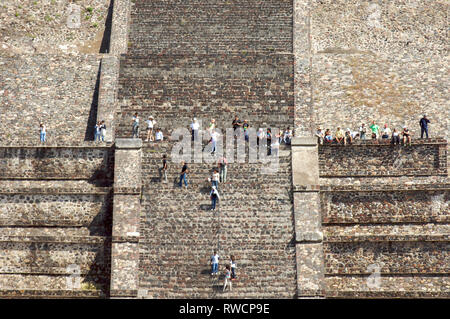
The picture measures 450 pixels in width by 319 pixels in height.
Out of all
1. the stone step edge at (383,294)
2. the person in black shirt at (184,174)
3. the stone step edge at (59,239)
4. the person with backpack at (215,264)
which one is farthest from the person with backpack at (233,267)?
the stone step edge at (59,239)

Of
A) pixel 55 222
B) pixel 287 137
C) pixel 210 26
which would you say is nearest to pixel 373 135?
pixel 287 137

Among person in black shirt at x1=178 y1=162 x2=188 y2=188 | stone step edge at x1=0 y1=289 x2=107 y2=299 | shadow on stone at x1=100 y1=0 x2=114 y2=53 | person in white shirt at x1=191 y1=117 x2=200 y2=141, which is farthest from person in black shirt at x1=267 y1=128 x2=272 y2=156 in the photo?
shadow on stone at x1=100 y1=0 x2=114 y2=53

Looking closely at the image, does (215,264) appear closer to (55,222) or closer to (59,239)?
(59,239)

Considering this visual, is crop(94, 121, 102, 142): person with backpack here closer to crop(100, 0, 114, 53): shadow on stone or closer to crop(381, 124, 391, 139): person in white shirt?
crop(100, 0, 114, 53): shadow on stone

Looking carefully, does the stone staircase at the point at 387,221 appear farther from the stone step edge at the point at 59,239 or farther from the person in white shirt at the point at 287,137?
the stone step edge at the point at 59,239

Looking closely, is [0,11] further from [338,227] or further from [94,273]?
[338,227]

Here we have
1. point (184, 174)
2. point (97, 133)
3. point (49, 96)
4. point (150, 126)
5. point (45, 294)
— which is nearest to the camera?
point (45, 294)
